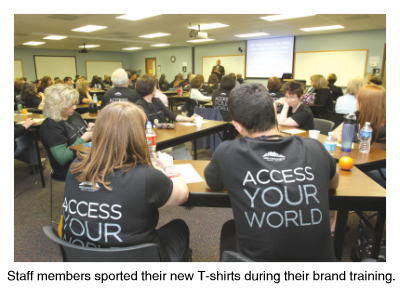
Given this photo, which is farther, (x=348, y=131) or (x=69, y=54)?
(x=69, y=54)

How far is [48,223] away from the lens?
8.22ft

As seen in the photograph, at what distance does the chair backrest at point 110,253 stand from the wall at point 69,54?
15489 millimetres

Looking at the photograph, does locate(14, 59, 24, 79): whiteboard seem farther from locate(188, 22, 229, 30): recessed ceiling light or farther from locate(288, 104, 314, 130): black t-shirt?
locate(288, 104, 314, 130): black t-shirt

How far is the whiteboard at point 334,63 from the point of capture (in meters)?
8.73

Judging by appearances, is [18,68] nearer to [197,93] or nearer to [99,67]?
[99,67]

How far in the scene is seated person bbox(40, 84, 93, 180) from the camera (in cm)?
216

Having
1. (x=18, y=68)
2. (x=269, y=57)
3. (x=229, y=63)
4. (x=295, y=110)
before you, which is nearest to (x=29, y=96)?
(x=295, y=110)

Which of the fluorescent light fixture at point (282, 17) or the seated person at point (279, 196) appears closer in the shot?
the seated person at point (279, 196)

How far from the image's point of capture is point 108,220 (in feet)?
3.43

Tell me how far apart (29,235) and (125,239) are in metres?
1.75

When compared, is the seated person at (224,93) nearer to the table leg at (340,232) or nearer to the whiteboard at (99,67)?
the table leg at (340,232)

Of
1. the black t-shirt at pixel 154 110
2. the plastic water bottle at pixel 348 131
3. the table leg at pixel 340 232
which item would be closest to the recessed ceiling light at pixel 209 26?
the black t-shirt at pixel 154 110

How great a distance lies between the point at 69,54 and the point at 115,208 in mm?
16103
